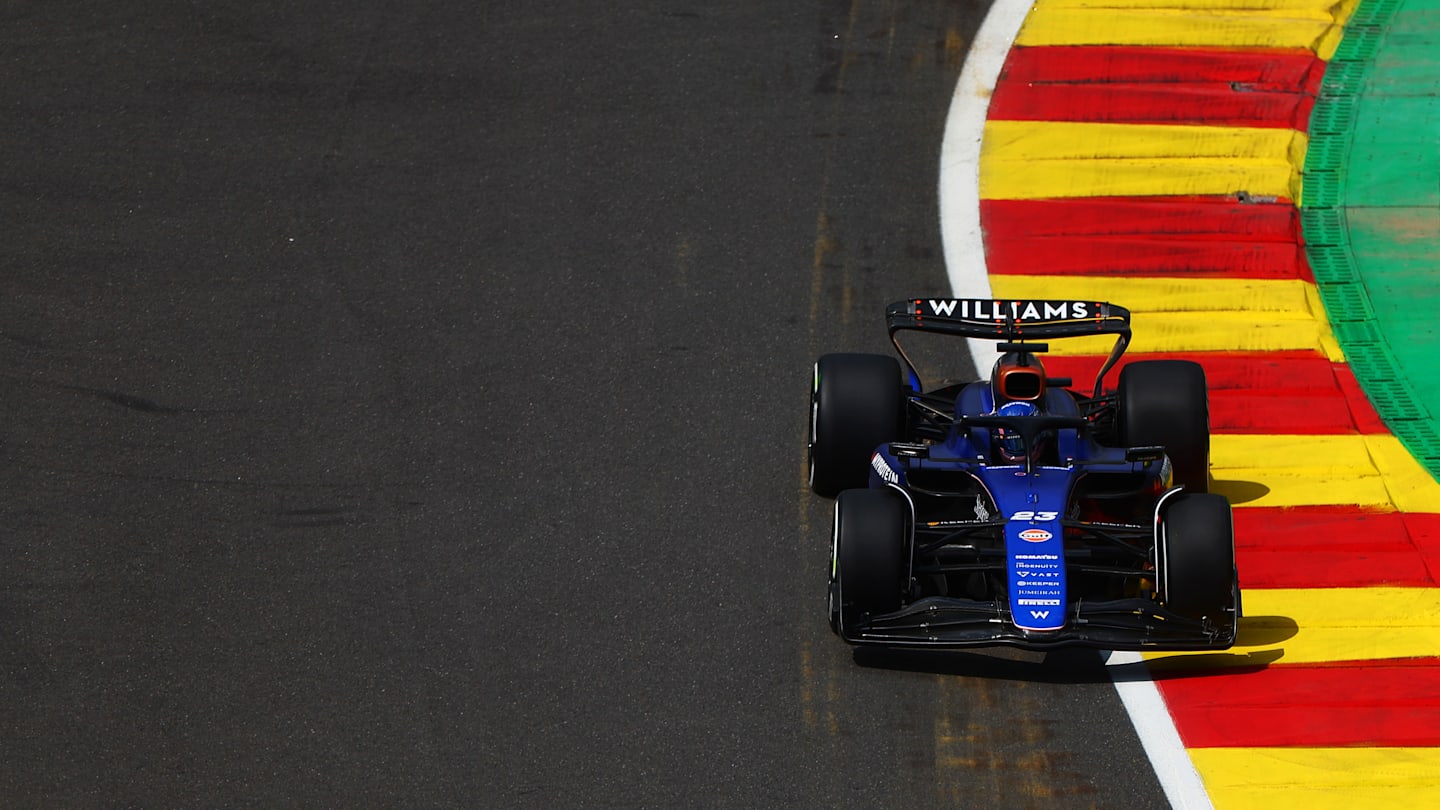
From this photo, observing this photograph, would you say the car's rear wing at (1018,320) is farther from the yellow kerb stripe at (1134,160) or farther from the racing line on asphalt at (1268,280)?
the yellow kerb stripe at (1134,160)

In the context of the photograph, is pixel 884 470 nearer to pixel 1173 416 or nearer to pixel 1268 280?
pixel 1173 416

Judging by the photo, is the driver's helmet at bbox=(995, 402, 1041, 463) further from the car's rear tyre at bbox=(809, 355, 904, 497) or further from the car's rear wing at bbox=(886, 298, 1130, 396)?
the car's rear tyre at bbox=(809, 355, 904, 497)

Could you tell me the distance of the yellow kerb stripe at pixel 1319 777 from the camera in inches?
329

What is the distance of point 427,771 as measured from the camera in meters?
8.55

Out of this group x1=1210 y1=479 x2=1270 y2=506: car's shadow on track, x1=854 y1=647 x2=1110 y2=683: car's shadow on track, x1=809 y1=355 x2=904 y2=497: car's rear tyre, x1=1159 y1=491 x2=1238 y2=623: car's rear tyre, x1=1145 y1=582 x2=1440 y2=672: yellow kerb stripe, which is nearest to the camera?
x1=1159 y1=491 x2=1238 y2=623: car's rear tyre

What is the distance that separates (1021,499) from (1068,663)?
2.84 ft

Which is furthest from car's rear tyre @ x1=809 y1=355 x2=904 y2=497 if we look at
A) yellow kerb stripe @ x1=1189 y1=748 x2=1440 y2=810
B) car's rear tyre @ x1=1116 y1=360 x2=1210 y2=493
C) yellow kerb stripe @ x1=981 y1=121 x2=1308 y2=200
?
yellow kerb stripe @ x1=981 y1=121 x2=1308 y2=200

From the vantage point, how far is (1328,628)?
365 inches

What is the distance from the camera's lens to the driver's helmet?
361 inches

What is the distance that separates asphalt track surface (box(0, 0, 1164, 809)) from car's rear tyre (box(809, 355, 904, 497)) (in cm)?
41

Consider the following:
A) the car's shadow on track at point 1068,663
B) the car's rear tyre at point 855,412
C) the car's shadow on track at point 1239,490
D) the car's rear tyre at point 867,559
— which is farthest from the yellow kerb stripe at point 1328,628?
the car's rear tyre at point 855,412

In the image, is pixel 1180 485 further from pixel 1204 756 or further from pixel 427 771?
pixel 427 771

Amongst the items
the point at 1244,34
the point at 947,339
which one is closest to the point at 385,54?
the point at 947,339

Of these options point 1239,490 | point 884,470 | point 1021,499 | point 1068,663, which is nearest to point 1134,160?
point 1239,490
